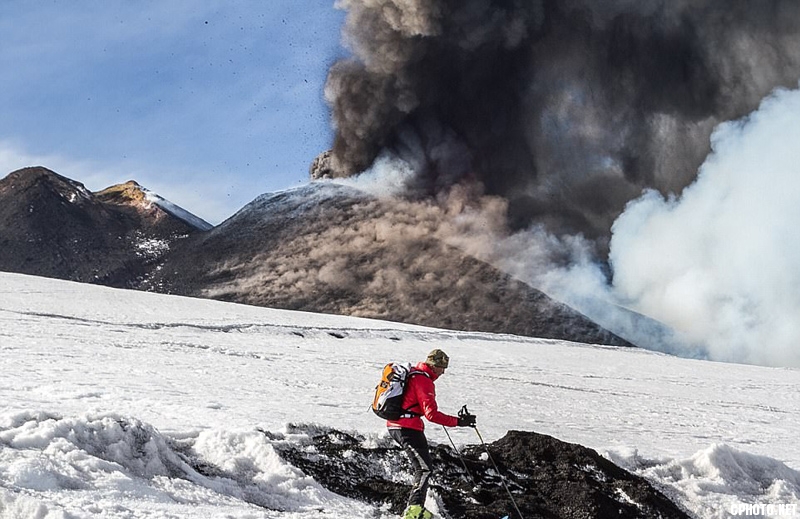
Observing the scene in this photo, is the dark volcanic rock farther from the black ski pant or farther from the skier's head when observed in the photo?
the skier's head

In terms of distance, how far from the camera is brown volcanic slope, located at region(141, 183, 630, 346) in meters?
41.0

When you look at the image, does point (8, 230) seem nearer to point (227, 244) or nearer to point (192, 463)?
point (227, 244)

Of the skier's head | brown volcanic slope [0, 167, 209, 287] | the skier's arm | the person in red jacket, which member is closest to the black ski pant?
the person in red jacket

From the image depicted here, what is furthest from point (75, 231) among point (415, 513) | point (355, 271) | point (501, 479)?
point (415, 513)

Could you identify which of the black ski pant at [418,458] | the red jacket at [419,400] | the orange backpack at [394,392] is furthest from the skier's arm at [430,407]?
the black ski pant at [418,458]

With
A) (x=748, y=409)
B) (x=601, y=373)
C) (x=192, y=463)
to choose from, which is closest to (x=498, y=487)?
(x=192, y=463)

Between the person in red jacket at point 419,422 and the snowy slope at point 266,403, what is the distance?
2.23 feet

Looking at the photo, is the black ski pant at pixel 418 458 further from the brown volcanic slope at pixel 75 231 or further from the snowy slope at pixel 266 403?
the brown volcanic slope at pixel 75 231

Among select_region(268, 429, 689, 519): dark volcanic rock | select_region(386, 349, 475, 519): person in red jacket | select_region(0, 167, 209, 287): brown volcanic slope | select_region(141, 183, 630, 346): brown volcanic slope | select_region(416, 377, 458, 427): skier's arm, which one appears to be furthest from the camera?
select_region(0, 167, 209, 287): brown volcanic slope

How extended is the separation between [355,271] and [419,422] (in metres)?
39.8

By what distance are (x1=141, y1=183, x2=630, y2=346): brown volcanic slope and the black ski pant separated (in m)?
31.9

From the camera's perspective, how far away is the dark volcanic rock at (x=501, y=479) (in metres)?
7.91

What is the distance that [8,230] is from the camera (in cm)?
5359

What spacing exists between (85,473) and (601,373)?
627 inches
